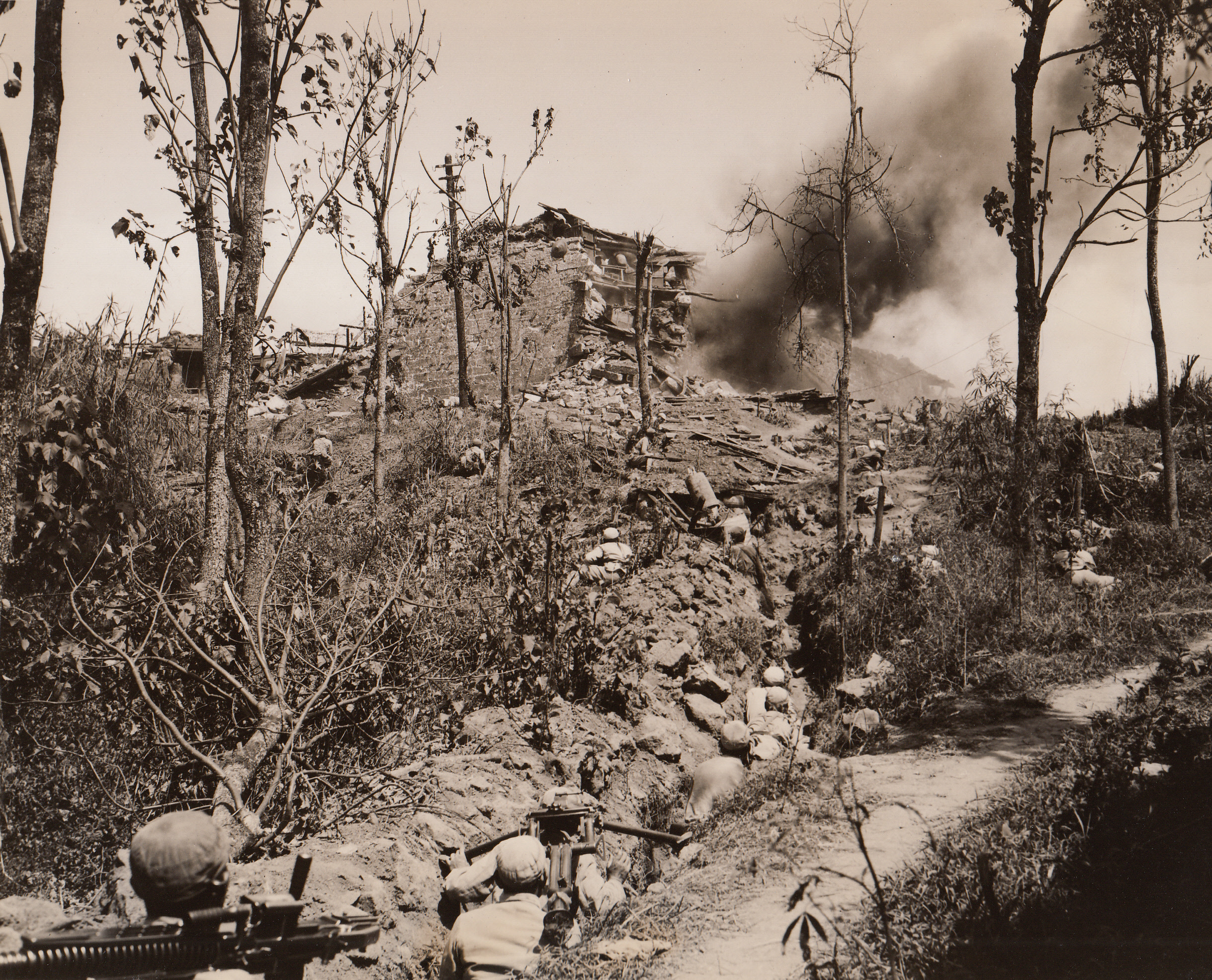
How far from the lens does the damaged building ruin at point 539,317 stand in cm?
2144

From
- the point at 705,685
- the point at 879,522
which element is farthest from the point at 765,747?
the point at 879,522

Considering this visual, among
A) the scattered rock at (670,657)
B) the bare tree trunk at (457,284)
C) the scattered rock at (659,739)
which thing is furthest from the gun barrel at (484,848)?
the bare tree trunk at (457,284)

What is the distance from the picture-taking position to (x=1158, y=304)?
10.6 m

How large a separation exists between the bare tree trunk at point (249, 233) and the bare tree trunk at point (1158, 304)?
9953mm

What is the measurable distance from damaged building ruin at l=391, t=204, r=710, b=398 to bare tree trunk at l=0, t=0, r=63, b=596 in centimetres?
1607

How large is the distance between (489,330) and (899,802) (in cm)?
1885

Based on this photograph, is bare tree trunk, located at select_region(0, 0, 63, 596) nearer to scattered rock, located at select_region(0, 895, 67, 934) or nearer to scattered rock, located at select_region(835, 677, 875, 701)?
scattered rock, located at select_region(0, 895, 67, 934)

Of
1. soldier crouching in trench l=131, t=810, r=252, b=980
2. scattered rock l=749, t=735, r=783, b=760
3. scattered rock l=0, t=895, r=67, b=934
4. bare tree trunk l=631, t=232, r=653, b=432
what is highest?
bare tree trunk l=631, t=232, r=653, b=432

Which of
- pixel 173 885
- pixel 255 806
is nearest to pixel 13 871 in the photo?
pixel 255 806

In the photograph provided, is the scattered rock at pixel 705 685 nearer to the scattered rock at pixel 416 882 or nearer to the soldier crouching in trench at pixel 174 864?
the scattered rock at pixel 416 882

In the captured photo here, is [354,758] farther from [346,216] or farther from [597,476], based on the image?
[346,216]

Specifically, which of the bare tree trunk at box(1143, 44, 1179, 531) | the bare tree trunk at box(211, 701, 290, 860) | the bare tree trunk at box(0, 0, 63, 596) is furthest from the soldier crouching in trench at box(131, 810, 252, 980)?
the bare tree trunk at box(1143, 44, 1179, 531)

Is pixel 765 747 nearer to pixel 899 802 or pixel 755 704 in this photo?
pixel 755 704

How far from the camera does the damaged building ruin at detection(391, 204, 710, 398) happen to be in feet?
70.3
